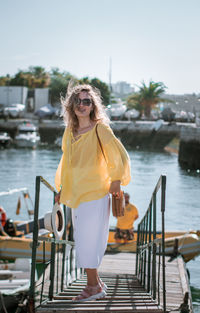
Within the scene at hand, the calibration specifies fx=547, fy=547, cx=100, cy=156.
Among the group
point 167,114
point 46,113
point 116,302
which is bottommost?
point 116,302

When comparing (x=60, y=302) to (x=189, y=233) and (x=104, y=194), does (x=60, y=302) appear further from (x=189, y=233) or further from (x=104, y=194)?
(x=189, y=233)

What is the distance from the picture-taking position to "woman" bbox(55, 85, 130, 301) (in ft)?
13.4

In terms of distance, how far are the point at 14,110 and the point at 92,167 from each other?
242ft

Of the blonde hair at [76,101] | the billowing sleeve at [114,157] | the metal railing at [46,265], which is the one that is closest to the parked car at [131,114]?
the metal railing at [46,265]

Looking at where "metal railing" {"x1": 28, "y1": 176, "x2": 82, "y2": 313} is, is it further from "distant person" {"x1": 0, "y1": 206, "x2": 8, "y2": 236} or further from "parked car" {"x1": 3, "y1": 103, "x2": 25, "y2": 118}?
"parked car" {"x1": 3, "y1": 103, "x2": 25, "y2": 118}

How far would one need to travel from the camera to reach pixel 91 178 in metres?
4.12

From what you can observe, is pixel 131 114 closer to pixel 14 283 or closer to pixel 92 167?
pixel 14 283

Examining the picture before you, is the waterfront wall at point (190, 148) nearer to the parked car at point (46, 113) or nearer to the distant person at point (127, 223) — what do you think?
the distant person at point (127, 223)

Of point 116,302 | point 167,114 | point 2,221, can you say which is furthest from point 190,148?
point 116,302

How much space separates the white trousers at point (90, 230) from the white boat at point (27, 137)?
55167 millimetres

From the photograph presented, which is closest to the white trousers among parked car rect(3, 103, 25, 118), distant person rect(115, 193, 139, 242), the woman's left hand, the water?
the woman's left hand

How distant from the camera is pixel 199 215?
2417cm

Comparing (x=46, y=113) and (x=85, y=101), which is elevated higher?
(x=85, y=101)

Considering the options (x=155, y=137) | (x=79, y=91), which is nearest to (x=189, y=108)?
(x=155, y=137)
